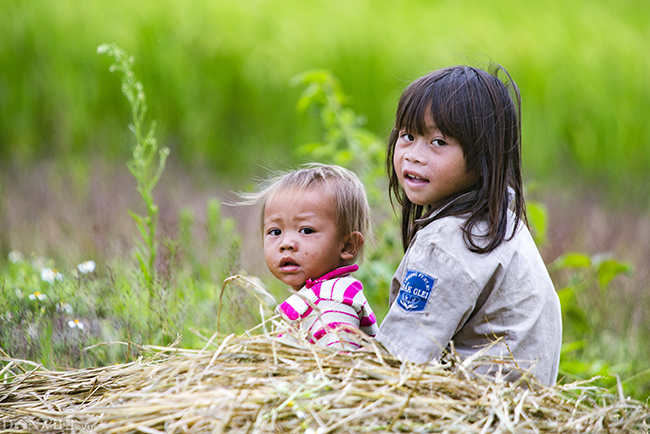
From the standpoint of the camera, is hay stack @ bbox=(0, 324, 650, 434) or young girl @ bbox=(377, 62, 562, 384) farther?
young girl @ bbox=(377, 62, 562, 384)

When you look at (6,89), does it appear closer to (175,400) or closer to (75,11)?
(75,11)

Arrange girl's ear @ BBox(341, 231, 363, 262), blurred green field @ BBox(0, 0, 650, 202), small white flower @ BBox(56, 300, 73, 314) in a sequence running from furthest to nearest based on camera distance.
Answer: blurred green field @ BBox(0, 0, 650, 202) < small white flower @ BBox(56, 300, 73, 314) < girl's ear @ BBox(341, 231, 363, 262)

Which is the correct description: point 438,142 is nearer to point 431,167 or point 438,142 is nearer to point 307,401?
point 431,167

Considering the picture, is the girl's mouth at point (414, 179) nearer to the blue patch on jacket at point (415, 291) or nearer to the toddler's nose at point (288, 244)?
the blue patch on jacket at point (415, 291)

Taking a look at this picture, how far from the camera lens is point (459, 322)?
171cm

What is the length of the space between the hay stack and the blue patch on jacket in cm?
14

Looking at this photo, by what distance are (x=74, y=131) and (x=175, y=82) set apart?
3.16ft

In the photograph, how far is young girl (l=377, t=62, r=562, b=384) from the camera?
1.66 m

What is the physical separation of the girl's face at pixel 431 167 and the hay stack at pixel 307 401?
46cm

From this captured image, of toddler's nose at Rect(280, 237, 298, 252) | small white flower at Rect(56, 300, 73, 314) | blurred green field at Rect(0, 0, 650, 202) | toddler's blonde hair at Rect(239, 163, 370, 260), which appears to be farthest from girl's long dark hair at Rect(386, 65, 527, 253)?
blurred green field at Rect(0, 0, 650, 202)

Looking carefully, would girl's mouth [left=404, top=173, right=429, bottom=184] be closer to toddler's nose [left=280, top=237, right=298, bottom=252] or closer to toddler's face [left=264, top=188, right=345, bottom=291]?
toddler's face [left=264, top=188, right=345, bottom=291]

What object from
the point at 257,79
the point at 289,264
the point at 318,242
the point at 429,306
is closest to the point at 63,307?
the point at 289,264

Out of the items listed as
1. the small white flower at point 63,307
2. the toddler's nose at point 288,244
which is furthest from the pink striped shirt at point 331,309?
the small white flower at point 63,307

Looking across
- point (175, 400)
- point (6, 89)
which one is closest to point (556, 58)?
point (6, 89)
